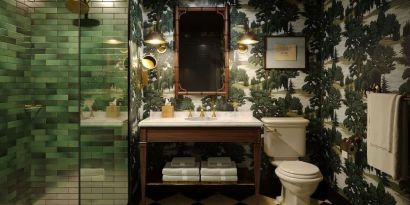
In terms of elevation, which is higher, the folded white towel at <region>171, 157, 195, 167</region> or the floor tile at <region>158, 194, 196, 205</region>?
the folded white towel at <region>171, 157, 195, 167</region>

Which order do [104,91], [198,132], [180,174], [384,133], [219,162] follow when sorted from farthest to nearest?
1. [219,162]
2. [180,174]
3. [198,132]
4. [104,91]
5. [384,133]

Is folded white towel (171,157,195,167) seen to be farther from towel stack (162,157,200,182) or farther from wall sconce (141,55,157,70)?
wall sconce (141,55,157,70)

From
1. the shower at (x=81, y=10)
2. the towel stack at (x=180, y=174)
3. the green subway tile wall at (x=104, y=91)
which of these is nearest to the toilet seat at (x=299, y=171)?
the towel stack at (x=180, y=174)

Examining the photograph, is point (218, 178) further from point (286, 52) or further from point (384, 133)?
point (286, 52)

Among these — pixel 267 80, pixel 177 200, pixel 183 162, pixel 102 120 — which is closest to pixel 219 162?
pixel 183 162

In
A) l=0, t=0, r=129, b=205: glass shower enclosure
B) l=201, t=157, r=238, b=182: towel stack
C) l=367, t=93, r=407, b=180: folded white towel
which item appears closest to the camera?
l=367, t=93, r=407, b=180: folded white towel

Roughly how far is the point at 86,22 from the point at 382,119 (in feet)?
7.24

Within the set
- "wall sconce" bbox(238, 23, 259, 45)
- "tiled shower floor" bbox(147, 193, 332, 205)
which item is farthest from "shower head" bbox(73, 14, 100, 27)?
"tiled shower floor" bbox(147, 193, 332, 205)

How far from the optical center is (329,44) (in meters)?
2.71

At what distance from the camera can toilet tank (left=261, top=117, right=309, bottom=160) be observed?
2.64 m

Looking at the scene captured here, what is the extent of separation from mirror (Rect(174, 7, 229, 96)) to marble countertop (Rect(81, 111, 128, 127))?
0.76m

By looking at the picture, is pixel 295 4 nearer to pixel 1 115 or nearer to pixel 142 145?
pixel 142 145

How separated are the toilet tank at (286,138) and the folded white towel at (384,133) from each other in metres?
0.80

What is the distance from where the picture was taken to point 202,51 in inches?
111
